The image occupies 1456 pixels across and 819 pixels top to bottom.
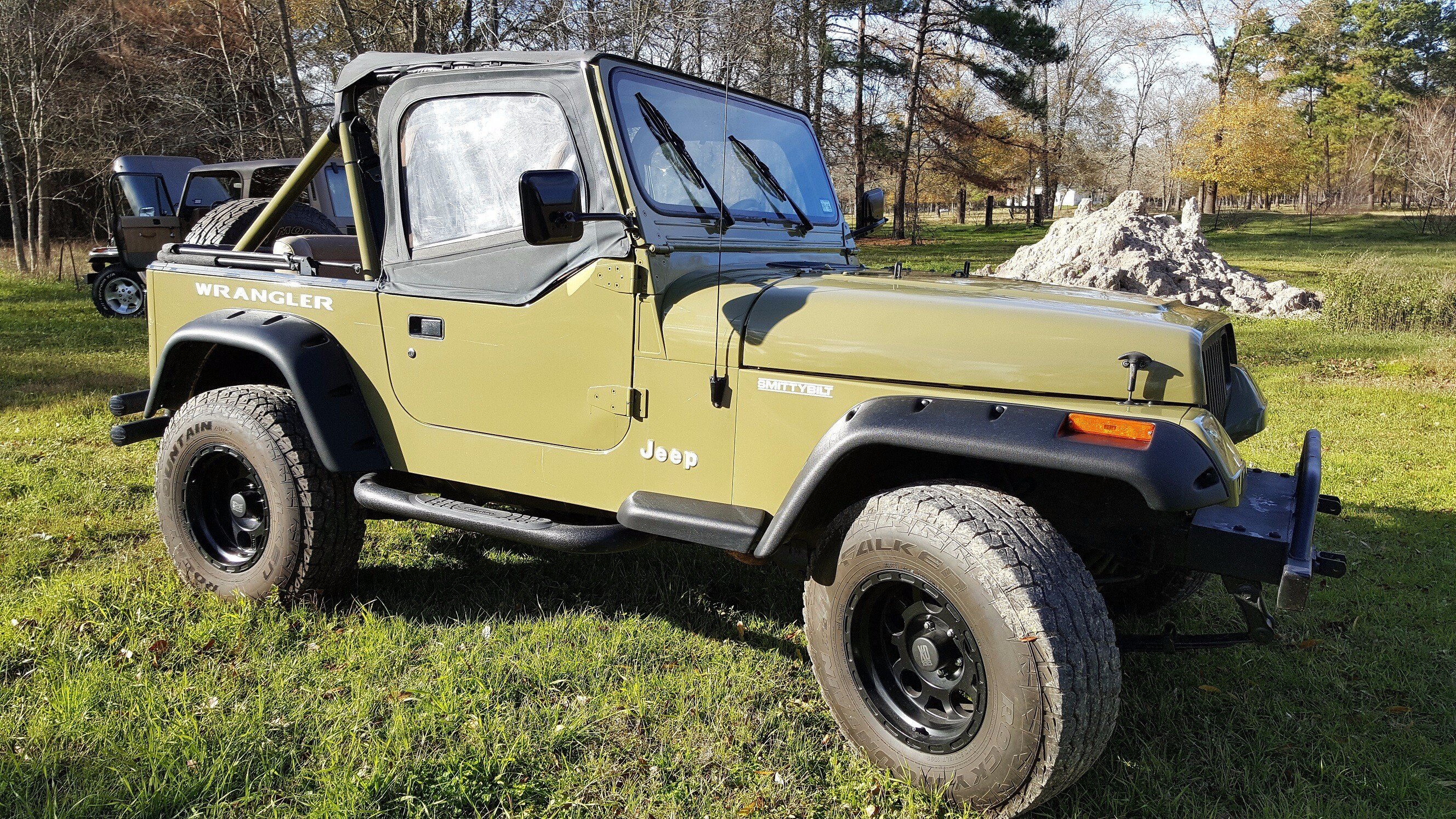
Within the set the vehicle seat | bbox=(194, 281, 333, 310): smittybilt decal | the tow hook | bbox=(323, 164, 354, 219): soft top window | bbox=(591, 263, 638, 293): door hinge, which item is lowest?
the tow hook

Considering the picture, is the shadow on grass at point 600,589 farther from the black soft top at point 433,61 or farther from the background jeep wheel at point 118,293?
the background jeep wheel at point 118,293

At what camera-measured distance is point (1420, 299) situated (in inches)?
474

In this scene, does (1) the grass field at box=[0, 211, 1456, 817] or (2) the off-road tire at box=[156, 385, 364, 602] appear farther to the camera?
(2) the off-road tire at box=[156, 385, 364, 602]

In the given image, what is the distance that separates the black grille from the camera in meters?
2.76

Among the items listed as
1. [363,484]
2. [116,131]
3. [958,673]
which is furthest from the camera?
[116,131]

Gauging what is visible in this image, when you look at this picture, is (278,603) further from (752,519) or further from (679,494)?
(752,519)

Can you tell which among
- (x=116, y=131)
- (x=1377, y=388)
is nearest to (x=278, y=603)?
(x=1377, y=388)

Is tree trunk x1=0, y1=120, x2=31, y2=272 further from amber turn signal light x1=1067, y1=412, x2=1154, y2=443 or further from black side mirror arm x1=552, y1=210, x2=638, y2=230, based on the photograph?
amber turn signal light x1=1067, y1=412, x2=1154, y2=443

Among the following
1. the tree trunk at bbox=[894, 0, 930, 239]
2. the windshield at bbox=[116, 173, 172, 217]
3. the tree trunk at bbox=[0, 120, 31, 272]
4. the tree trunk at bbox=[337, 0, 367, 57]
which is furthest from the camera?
the tree trunk at bbox=[894, 0, 930, 239]

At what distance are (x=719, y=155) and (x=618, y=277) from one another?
83cm

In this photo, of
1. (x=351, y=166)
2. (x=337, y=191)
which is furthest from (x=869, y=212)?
(x=337, y=191)

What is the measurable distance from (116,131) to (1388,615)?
70.6 ft

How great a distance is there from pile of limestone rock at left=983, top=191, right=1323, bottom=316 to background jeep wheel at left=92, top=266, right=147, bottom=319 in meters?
12.3

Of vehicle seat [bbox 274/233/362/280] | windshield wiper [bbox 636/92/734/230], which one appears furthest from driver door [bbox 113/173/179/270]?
windshield wiper [bbox 636/92/734/230]
